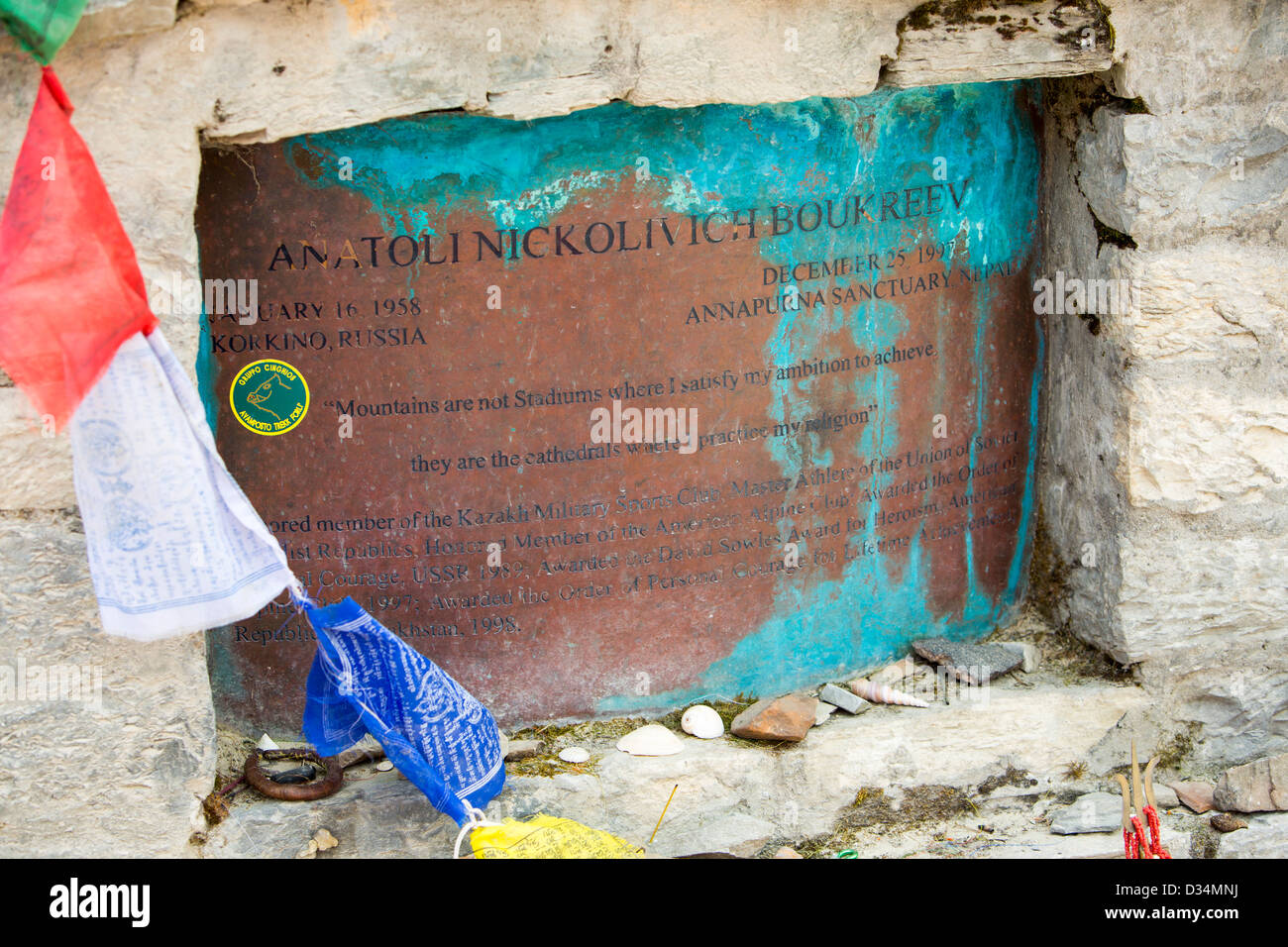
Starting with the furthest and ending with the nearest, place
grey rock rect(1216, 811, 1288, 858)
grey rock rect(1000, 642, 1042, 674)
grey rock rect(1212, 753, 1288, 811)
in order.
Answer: grey rock rect(1000, 642, 1042, 674), grey rock rect(1212, 753, 1288, 811), grey rock rect(1216, 811, 1288, 858)

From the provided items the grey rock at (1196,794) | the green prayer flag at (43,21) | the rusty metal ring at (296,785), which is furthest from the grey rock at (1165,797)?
the green prayer flag at (43,21)

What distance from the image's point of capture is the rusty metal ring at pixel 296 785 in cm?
277

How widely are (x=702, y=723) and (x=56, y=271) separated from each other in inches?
69.3

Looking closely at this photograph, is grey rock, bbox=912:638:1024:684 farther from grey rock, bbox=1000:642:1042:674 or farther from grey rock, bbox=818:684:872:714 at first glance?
grey rock, bbox=818:684:872:714

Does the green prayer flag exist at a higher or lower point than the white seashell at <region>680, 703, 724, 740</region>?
higher

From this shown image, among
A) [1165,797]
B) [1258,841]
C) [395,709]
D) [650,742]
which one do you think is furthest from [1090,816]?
[395,709]

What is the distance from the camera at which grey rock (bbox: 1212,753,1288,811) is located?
300 centimetres

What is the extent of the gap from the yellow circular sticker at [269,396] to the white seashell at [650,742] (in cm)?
108

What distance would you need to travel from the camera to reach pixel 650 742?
9.77 feet

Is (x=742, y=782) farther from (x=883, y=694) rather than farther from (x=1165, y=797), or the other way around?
(x=1165, y=797)

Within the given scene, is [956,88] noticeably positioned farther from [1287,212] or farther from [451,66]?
[451,66]

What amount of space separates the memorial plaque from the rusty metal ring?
10 centimetres

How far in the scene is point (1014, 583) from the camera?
3451mm

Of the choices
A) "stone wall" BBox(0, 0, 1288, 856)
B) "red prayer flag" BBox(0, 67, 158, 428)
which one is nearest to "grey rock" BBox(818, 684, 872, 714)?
"stone wall" BBox(0, 0, 1288, 856)
